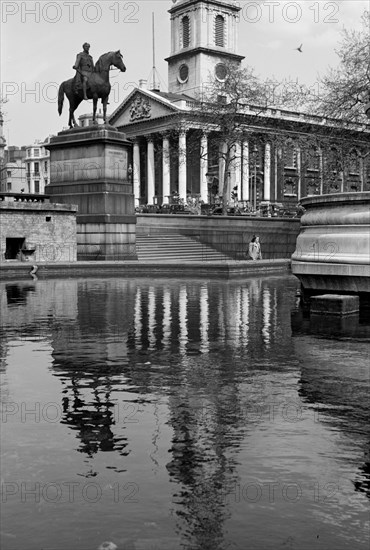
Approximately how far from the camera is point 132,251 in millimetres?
31562

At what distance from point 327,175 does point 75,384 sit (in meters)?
45.4

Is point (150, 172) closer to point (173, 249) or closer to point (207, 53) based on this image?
point (207, 53)

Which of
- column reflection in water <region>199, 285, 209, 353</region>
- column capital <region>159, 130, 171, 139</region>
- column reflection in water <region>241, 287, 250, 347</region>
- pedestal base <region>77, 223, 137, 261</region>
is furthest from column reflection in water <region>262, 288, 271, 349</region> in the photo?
column capital <region>159, 130, 171, 139</region>

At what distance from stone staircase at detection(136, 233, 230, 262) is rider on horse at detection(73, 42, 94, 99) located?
757 centimetres

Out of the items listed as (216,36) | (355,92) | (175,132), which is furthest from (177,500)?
(216,36)

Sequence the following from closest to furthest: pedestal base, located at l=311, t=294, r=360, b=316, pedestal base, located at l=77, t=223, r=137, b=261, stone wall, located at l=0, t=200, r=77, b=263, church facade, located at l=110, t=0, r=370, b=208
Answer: pedestal base, located at l=311, t=294, r=360, b=316 < stone wall, located at l=0, t=200, r=77, b=263 < pedestal base, located at l=77, t=223, r=137, b=261 < church facade, located at l=110, t=0, r=370, b=208

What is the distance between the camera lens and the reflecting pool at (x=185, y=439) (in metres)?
3.85

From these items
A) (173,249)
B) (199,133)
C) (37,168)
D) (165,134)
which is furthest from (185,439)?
(37,168)

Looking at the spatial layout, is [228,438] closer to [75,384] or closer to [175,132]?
[75,384]

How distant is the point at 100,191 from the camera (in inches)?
1200

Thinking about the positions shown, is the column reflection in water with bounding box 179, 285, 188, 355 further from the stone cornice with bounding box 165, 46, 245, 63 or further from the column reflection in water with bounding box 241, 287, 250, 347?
the stone cornice with bounding box 165, 46, 245, 63

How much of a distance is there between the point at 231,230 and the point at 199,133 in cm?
4961

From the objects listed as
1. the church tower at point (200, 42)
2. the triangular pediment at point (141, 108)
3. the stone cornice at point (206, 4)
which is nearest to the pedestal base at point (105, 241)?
the triangular pediment at point (141, 108)

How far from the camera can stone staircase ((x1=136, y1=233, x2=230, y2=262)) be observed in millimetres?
33844
